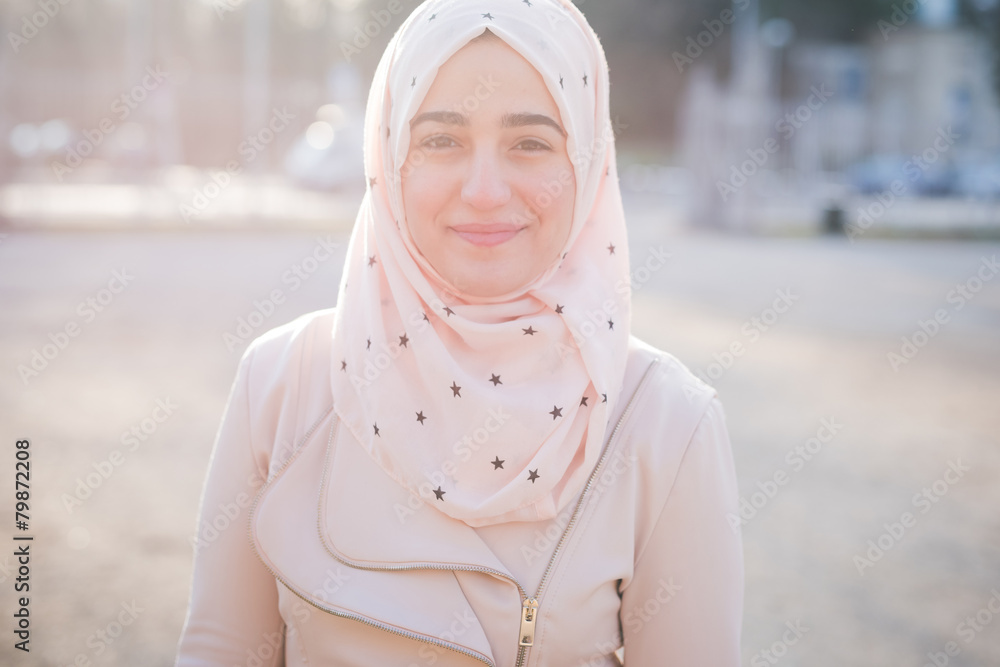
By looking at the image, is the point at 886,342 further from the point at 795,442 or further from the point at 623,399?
the point at 623,399

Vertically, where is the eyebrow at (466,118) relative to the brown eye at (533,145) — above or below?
above

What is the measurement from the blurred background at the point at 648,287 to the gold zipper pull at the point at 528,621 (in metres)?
2.30

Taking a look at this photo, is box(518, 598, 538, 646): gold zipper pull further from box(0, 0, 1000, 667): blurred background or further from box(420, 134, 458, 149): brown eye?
box(0, 0, 1000, 667): blurred background

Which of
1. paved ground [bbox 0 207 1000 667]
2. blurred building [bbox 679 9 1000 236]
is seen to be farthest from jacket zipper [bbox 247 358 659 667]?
blurred building [bbox 679 9 1000 236]

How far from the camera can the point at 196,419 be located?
6113 mm

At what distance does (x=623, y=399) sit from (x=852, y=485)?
3962 millimetres

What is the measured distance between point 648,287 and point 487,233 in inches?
428

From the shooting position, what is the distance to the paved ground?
12.6ft

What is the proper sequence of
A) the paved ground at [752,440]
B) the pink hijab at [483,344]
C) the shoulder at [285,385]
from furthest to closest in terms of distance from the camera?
the paved ground at [752,440]
the shoulder at [285,385]
the pink hijab at [483,344]

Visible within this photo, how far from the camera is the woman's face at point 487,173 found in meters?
1.90

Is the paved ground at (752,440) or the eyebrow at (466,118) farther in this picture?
the paved ground at (752,440)

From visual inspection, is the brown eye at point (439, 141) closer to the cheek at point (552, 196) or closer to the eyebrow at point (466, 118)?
the eyebrow at point (466, 118)

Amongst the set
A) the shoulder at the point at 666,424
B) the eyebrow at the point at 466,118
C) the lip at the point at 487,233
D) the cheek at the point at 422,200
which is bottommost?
the shoulder at the point at 666,424

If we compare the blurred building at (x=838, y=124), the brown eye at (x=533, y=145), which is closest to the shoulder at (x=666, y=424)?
the brown eye at (x=533, y=145)
